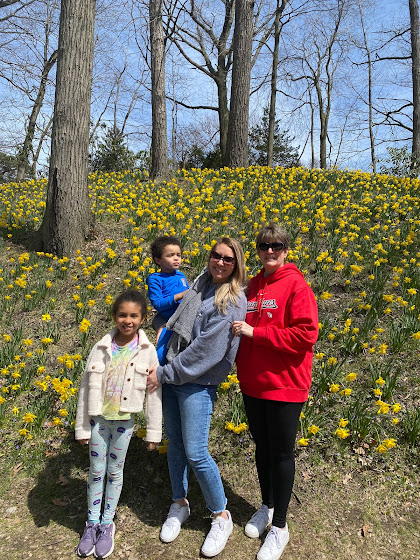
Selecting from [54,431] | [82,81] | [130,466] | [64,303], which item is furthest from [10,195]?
[130,466]

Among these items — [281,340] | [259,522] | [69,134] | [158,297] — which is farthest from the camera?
[69,134]

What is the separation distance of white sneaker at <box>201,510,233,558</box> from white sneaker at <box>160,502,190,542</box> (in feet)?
0.66

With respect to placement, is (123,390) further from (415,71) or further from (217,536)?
(415,71)

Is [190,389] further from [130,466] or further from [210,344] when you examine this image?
[130,466]

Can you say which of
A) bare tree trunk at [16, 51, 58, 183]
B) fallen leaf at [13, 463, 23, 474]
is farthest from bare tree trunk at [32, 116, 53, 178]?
fallen leaf at [13, 463, 23, 474]

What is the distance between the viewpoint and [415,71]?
37.6ft

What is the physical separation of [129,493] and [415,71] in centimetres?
1259

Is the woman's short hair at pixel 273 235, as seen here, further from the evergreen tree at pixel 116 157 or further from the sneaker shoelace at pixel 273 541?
the evergreen tree at pixel 116 157

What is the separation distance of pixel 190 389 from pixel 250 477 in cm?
113

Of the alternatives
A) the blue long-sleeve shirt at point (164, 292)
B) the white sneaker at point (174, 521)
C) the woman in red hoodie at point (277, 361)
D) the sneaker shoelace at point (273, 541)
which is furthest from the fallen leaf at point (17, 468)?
the sneaker shoelace at point (273, 541)

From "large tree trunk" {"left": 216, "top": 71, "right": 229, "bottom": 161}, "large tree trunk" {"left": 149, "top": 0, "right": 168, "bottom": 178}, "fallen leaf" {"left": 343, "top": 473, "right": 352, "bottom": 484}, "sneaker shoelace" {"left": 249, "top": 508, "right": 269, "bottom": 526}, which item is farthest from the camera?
"large tree trunk" {"left": 216, "top": 71, "right": 229, "bottom": 161}

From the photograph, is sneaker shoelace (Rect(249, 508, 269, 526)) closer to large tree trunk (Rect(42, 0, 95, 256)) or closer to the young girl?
the young girl

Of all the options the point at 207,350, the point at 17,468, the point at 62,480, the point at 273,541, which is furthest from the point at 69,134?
the point at 273,541

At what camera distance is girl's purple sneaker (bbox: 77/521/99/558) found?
243cm
